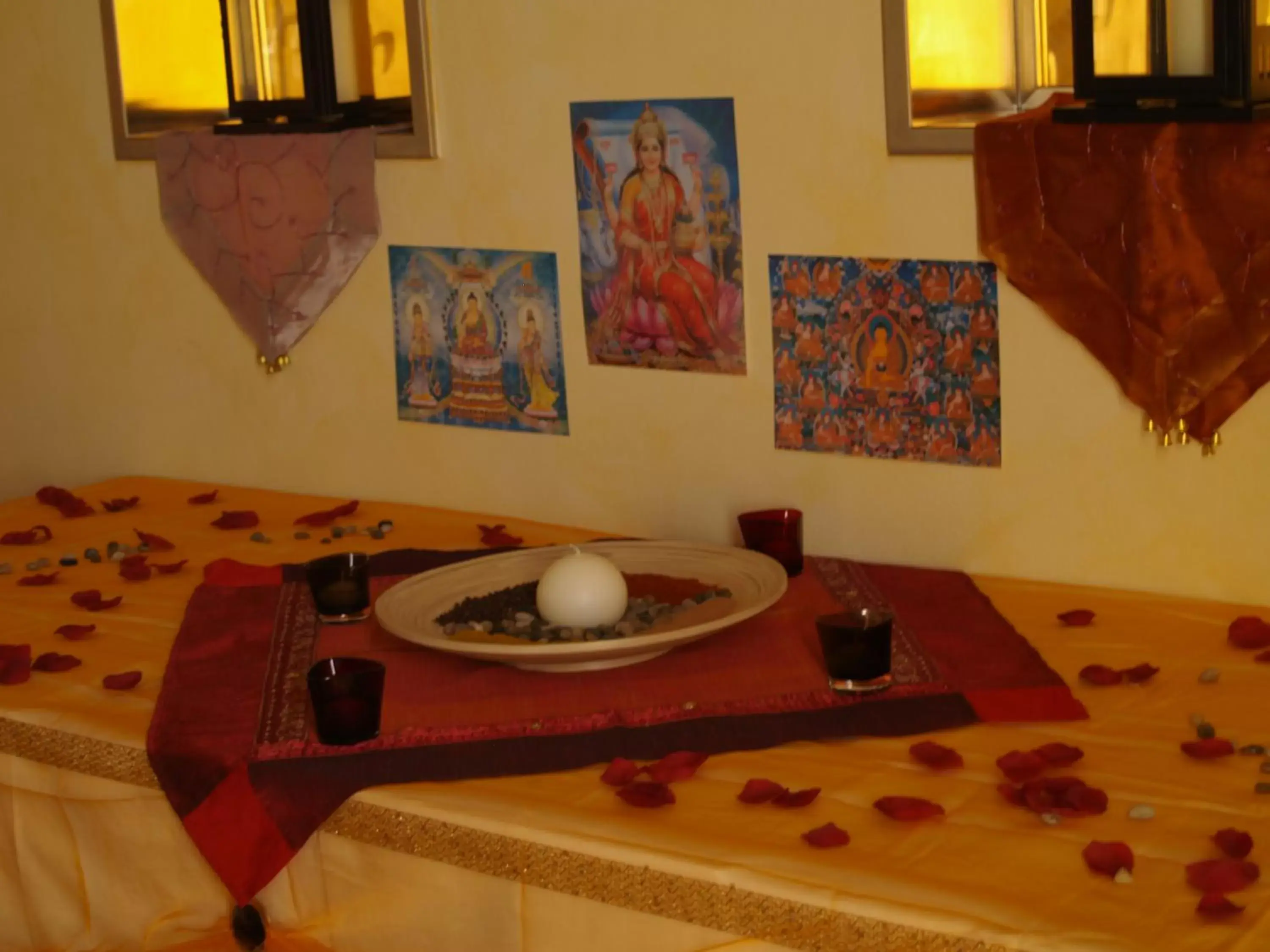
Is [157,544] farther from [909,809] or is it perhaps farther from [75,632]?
[909,809]

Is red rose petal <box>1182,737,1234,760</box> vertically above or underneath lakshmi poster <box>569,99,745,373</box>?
underneath

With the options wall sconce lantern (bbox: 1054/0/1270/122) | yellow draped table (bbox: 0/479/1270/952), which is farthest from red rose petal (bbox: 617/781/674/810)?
wall sconce lantern (bbox: 1054/0/1270/122)

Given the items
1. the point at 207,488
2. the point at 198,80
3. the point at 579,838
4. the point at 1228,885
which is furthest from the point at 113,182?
the point at 1228,885

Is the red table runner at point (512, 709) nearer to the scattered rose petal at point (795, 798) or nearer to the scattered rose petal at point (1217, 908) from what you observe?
the scattered rose petal at point (795, 798)

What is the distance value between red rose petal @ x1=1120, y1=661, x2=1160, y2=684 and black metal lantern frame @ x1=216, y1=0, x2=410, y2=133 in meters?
1.15

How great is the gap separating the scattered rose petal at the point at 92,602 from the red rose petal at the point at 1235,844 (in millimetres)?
1186

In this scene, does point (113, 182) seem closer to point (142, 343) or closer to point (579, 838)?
point (142, 343)

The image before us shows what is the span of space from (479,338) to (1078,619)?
33.1 inches

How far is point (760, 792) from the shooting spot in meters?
1.24

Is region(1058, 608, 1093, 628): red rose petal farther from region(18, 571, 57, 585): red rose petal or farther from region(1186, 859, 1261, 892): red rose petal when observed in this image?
region(18, 571, 57, 585): red rose petal

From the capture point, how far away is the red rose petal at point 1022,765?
1.23m

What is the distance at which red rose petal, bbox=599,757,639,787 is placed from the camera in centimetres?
129

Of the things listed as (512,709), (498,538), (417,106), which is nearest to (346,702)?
(512,709)

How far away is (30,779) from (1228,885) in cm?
106
